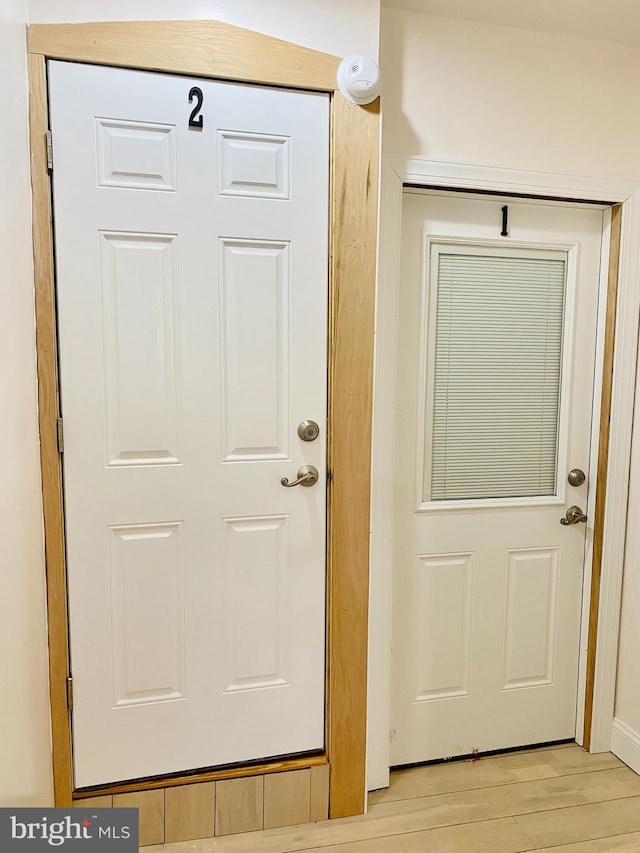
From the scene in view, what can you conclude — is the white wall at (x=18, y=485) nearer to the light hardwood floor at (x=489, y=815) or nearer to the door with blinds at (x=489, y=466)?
the light hardwood floor at (x=489, y=815)

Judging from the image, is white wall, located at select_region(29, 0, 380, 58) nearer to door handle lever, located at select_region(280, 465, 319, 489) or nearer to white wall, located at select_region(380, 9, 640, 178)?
white wall, located at select_region(380, 9, 640, 178)

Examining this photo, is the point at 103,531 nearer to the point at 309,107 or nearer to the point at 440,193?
the point at 309,107

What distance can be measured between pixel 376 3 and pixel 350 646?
73.0 inches

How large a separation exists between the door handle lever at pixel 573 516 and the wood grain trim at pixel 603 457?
50 millimetres

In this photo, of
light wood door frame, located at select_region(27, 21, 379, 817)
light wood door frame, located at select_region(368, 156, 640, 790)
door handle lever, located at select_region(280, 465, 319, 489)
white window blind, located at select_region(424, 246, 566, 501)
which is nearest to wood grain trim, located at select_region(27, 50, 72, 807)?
light wood door frame, located at select_region(27, 21, 379, 817)

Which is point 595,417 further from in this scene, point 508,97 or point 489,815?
point 489,815

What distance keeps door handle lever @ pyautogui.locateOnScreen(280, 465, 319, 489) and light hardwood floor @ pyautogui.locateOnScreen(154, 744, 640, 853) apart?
1062mm

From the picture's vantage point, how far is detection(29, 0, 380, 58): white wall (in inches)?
55.6

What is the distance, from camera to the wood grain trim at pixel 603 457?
6.47ft

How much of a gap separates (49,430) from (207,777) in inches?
43.6

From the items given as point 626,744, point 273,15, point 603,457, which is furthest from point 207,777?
point 273,15

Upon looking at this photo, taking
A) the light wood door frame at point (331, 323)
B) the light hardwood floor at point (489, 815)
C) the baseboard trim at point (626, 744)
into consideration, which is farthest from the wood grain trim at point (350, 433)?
the baseboard trim at point (626, 744)

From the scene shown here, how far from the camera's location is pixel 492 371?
1967mm

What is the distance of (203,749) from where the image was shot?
1.67 meters
